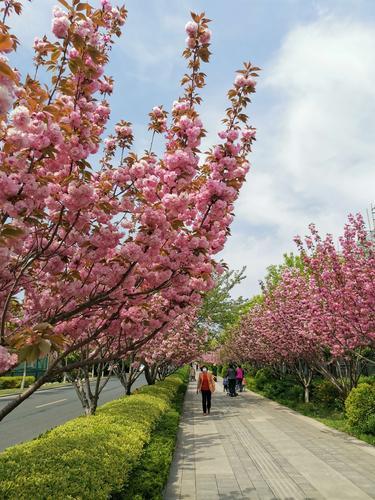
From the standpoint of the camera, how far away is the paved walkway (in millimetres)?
6605

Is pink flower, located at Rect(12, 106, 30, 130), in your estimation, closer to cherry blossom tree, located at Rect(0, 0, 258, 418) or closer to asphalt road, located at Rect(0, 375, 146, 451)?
cherry blossom tree, located at Rect(0, 0, 258, 418)

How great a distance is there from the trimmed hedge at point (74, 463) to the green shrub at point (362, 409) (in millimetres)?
6391

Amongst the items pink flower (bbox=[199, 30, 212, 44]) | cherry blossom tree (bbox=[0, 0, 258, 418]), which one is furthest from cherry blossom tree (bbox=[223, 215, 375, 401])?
pink flower (bbox=[199, 30, 212, 44])

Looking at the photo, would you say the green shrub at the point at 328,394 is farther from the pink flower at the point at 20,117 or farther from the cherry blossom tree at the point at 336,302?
the pink flower at the point at 20,117

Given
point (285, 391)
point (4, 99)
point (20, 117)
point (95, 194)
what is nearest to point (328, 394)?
point (285, 391)

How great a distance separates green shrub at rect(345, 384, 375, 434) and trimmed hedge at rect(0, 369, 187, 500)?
6391 mm

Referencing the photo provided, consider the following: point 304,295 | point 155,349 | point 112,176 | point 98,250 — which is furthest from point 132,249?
point 155,349

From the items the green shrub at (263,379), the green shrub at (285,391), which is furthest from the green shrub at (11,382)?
the green shrub at (285,391)

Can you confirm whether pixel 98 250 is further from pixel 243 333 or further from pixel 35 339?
pixel 243 333

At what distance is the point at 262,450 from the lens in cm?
984

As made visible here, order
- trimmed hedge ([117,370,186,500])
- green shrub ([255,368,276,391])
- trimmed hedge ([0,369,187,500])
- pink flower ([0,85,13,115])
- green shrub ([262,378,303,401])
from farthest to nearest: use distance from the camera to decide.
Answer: green shrub ([255,368,276,391]), green shrub ([262,378,303,401]), trimmed hedge ([117,370,186,500]), trimmed hedge ([0,369,187,500]), pink flower ([0,85,13,115])

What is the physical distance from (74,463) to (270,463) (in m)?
5.10

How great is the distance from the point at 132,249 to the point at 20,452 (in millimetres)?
3206

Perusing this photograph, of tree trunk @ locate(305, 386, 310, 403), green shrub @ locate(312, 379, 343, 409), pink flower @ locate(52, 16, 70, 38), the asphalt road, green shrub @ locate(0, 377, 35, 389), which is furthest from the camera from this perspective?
green shrub @ locate(0, 377, 35, 389)
